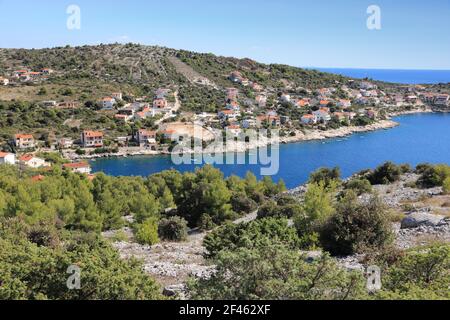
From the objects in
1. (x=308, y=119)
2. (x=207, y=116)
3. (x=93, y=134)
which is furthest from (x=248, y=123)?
(x=93, y=134)

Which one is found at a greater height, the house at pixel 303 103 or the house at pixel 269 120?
the house at pixel 303 103

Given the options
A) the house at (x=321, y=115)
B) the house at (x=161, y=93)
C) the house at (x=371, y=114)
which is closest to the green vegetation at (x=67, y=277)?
the house at (x=161, y=93)

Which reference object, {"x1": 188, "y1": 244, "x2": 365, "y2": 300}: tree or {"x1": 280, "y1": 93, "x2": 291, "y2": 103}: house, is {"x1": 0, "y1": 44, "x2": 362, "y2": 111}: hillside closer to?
{"x1": 280, "y1": 93, "x2": 291, "y2": 103}: house

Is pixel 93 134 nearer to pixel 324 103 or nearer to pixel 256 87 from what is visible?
pixel 256 87

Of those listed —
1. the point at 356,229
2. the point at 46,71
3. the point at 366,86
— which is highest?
the point at 46,71

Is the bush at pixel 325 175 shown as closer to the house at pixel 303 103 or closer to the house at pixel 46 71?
the house at pixel 303 103
